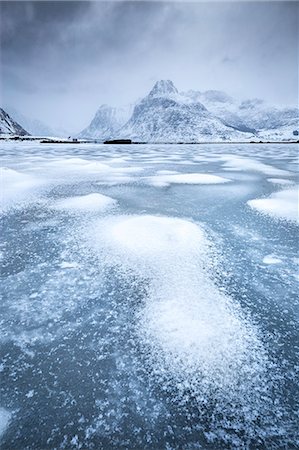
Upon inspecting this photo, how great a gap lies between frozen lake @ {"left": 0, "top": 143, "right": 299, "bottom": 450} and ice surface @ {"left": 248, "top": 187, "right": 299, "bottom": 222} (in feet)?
1.45

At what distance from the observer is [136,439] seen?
124 centimetres

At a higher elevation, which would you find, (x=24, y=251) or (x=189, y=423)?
(x=24, y=251)

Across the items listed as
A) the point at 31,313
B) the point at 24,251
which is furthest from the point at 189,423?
the point at 24,251

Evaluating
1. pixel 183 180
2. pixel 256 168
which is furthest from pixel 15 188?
pixel 256 168

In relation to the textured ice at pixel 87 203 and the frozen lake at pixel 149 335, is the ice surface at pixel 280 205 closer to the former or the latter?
the frozen lake at pixel 149 335

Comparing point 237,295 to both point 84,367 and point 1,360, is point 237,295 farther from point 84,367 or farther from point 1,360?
point 1,360

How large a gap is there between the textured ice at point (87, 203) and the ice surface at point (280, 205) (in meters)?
2.43

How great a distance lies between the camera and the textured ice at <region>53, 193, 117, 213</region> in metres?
4.61

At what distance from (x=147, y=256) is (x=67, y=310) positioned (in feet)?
3.47

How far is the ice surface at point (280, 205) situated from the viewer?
434cm

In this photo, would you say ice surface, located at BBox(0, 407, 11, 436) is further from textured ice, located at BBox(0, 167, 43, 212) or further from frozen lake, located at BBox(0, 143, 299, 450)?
textured ice, located at BBox(0, 167, 43, 212)

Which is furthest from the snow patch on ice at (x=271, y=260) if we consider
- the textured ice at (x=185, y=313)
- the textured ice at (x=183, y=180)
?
the textured ice at (x=183, y=180)

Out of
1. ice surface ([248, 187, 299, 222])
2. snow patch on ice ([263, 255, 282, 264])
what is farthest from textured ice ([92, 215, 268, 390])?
ice surface ([248, 187, 299, 222])

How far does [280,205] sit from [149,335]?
3.89 meters
